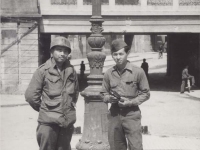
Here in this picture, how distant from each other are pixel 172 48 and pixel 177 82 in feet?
14.0

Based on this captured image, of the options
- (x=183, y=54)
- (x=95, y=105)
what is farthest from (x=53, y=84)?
(x=183, y=54)

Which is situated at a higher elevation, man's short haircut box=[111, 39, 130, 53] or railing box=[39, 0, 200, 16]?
railing box=[39, 0, 200, 16]

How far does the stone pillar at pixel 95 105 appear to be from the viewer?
7.90 m

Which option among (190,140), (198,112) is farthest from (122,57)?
(198,112)

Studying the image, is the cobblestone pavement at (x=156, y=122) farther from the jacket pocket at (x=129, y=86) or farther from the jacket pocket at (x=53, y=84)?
the jacket pocket at (x=53, y=84)

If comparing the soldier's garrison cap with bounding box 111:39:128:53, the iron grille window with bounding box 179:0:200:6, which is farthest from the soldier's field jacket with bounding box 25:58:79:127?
the iron grille window with bounding box 179:0:200:6

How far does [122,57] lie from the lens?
5.86m

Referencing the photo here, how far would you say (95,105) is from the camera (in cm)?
788

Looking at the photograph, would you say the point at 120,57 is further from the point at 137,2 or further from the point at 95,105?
the point at 137,2

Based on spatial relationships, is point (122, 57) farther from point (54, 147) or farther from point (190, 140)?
Result: point (190, 140)

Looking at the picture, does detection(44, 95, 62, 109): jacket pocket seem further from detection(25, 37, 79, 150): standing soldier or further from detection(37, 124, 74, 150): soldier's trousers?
detection(37, 124, 74, 150): soldier's trousers

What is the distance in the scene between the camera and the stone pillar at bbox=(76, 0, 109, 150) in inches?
311

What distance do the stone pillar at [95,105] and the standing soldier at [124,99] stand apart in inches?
77.0

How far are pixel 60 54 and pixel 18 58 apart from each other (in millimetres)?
16440
